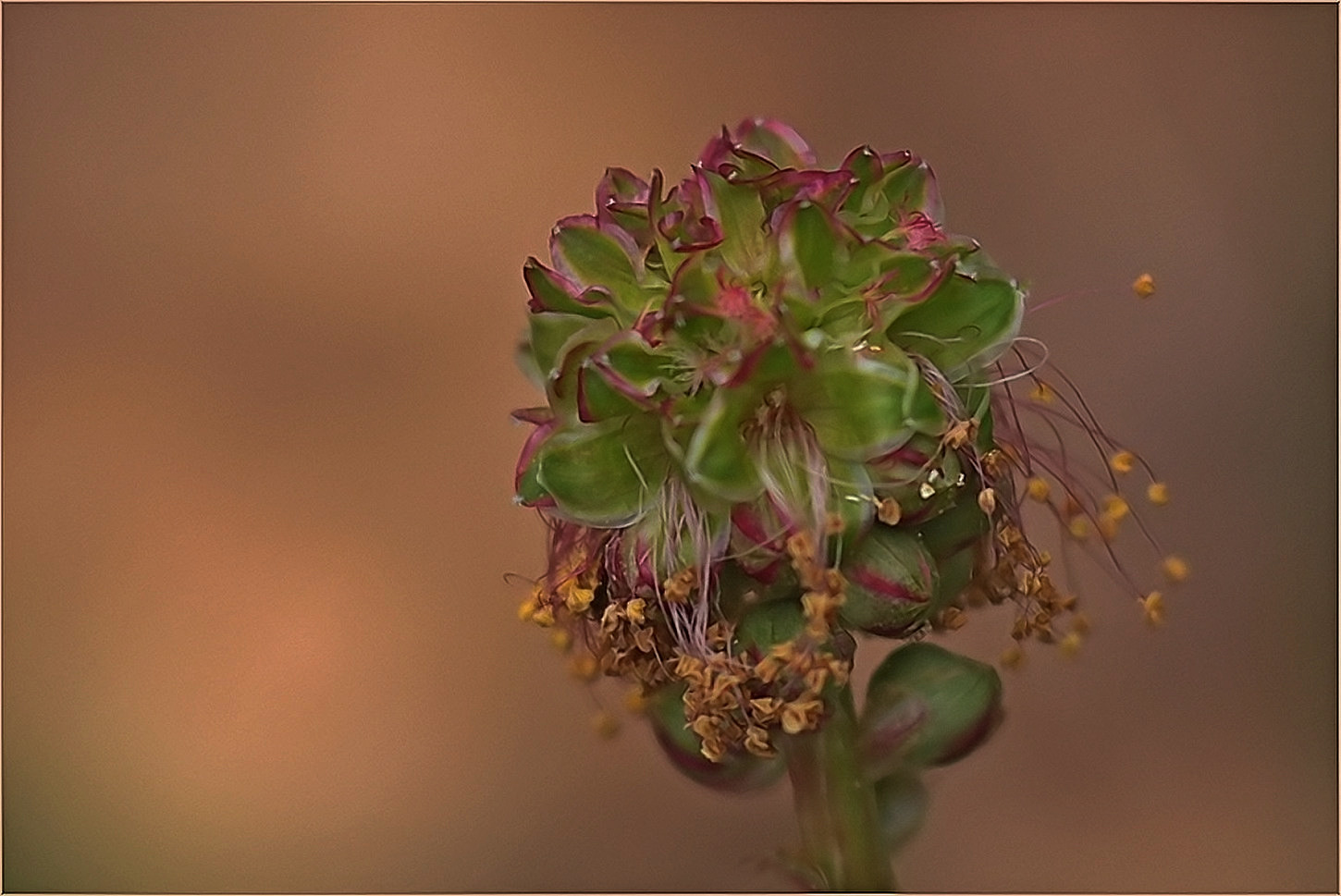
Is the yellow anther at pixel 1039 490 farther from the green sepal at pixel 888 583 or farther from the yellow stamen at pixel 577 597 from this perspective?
the yellow stamen at pixel 577 597

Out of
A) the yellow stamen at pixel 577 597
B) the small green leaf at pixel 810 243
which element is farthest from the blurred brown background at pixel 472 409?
the small green leaf at pixel 810 243

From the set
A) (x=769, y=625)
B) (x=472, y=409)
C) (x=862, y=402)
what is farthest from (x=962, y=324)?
(x=472, y=409)

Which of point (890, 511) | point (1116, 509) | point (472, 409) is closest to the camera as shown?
point (890, 511)

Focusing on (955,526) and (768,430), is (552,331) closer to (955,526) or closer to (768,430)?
(768,430)

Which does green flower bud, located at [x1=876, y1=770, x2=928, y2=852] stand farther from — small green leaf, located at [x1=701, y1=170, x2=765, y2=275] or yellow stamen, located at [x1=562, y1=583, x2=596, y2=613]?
small green leaf, located at [x1=701, y1=170, x2=765, y2=275]

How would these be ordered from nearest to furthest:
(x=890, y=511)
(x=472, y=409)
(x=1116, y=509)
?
(x=890, y=511), (x=1116, y=509), (x=472, y=409)

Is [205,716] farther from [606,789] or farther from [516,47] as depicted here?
[516,47]

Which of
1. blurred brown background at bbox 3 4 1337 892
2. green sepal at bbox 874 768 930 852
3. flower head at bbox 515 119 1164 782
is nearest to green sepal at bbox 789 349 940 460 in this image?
flower head at bbox 515 119 1164 782

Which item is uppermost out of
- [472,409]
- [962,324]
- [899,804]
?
[472,409]
